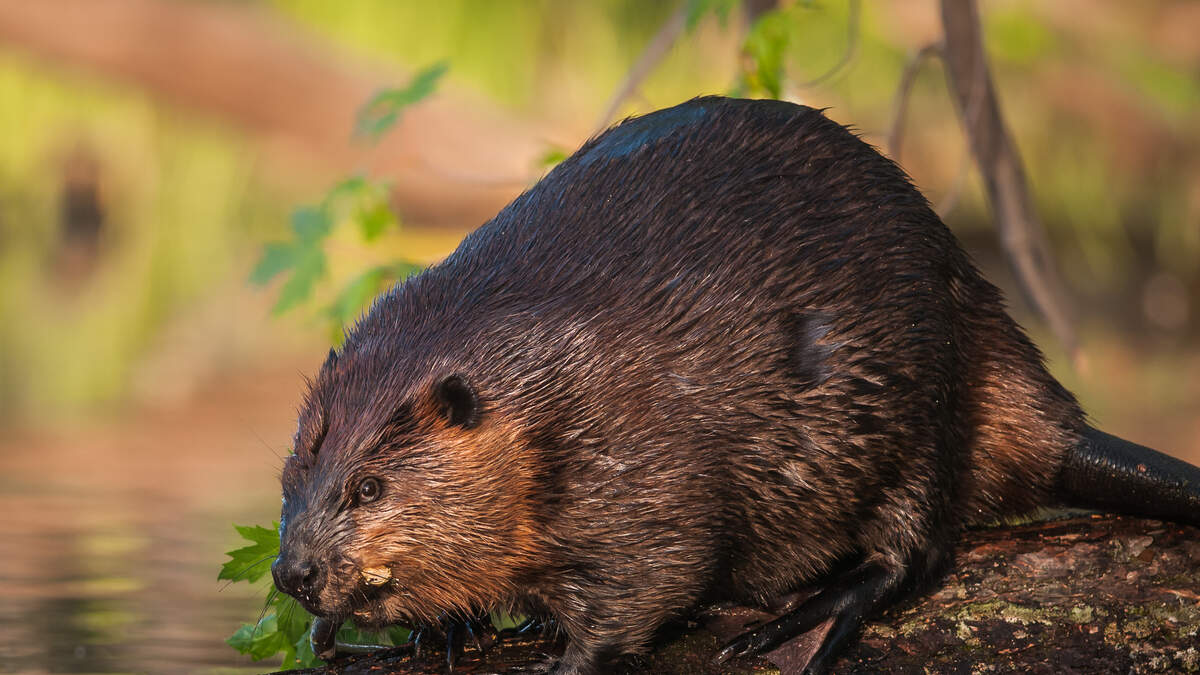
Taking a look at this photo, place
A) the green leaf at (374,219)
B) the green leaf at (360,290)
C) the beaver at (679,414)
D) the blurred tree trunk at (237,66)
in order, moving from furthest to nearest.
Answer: the blurred tree trunk at (237,66) < the green leaf at (374,219) < the green leaf at (360,290) < the beaver at (679,414)

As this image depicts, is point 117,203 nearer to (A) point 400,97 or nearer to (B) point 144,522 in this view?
(B) point 144,522

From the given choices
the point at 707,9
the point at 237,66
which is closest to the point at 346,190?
the point at 707,9

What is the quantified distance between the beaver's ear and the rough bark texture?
43cm

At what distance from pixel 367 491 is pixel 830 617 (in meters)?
0.86

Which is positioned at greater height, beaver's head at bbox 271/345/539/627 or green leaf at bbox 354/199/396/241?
green leaf at bbox 354/199/396/241

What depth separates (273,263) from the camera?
14.5ft

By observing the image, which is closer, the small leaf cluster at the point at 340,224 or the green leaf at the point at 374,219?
the small leaf cluster at the point at 340,224

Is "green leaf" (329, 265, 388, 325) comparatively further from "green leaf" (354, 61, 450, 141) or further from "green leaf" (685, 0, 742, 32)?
"green leaf" (685, 0, 742, 32)

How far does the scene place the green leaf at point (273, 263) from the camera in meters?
4.37

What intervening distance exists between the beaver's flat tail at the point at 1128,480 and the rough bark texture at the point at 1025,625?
0.26ft

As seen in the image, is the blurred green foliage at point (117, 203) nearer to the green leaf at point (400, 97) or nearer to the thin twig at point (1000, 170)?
the green leaf at point (400, 97)

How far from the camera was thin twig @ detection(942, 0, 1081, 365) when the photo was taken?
4504 millimetres

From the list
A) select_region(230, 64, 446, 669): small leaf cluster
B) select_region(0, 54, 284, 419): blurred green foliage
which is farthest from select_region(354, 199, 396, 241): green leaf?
select_region(0, 54, 284, 419): blurred green foliage

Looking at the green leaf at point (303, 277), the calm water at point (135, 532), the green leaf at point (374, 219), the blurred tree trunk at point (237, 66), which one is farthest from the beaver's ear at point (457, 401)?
the blurred tree trunk at point (237, 66)
